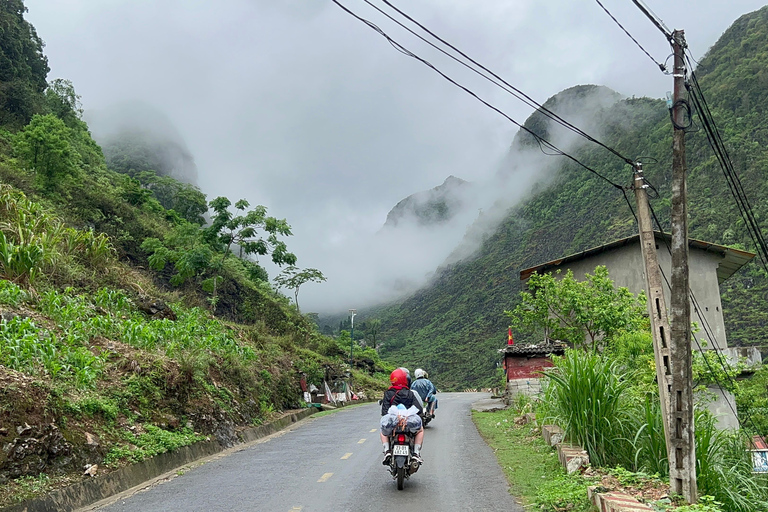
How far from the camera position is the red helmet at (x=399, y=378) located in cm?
919

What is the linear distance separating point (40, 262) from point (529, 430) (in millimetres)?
13014

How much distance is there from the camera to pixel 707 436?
7.25m

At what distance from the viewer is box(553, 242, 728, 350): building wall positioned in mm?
27188

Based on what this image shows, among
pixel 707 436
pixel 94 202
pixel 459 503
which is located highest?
pixel 94 202

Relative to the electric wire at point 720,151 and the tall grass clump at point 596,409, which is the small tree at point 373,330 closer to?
the electric wire at point 720,151

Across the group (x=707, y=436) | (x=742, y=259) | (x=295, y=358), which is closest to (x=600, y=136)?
(x=742, y=259)

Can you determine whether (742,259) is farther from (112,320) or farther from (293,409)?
(112,320)

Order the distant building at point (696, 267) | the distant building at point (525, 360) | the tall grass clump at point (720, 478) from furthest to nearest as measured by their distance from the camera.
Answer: the distant building at point (525, 360) → the distant building at point (696, 267) → the tall grass clump at point (720, 478)

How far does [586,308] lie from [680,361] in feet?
46.6

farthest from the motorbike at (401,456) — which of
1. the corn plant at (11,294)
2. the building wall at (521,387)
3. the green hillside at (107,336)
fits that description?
the building wall at (521,387)

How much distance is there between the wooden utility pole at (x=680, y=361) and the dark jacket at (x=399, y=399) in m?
3.77

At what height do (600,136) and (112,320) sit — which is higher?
(600,136)

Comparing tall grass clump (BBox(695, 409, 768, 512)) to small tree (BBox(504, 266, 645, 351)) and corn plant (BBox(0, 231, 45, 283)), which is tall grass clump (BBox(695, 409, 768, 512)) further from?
corn plant (BBox(0, 231, 45, 283))

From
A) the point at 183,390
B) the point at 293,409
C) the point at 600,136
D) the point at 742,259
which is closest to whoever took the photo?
the point at 183,390
